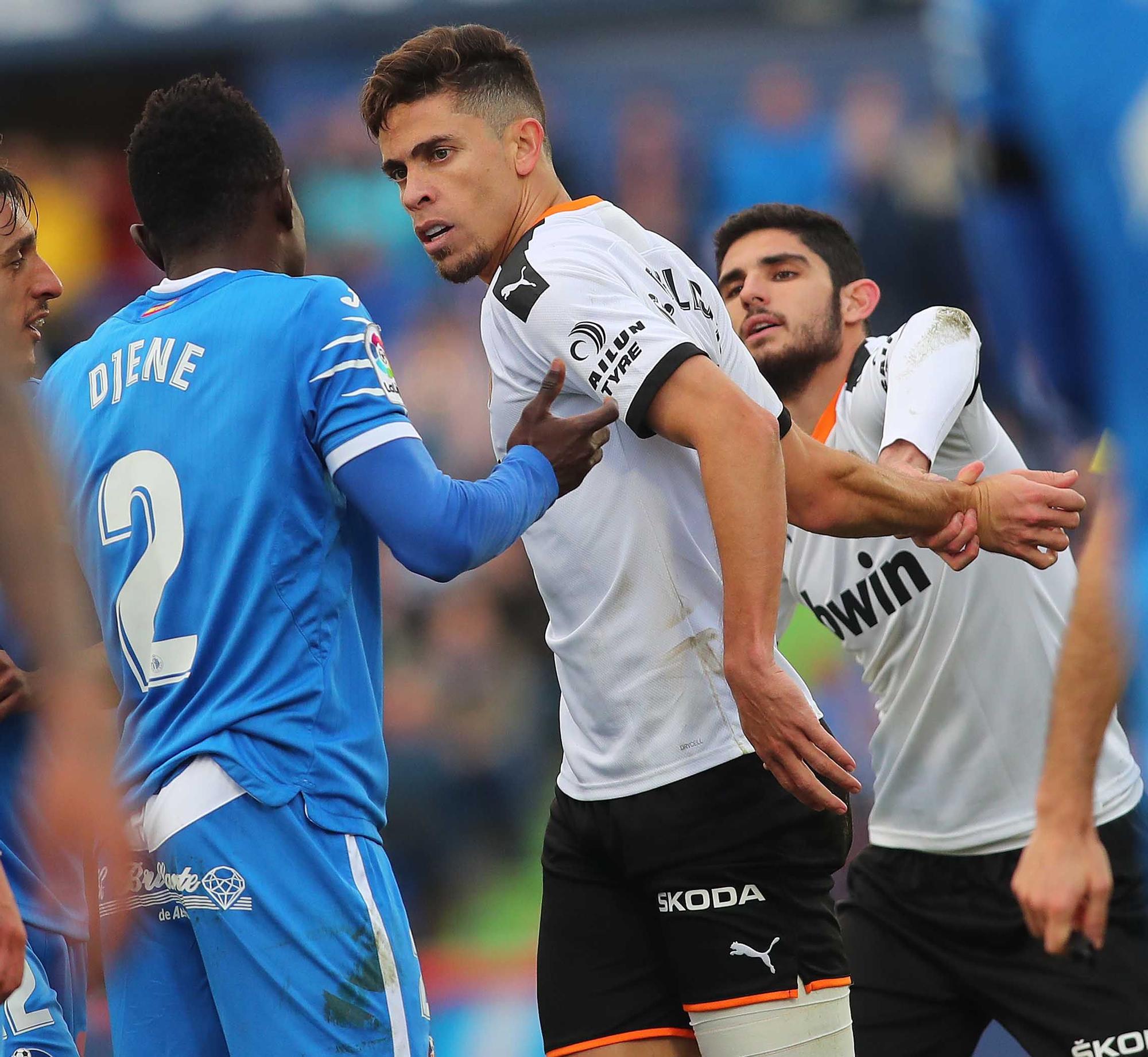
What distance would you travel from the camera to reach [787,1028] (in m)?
3.06

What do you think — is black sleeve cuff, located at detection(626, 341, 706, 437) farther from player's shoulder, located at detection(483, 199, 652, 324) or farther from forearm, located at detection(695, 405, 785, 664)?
player's shoulder, located at detection(483, 199, 652, 324)

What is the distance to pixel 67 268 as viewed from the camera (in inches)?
419

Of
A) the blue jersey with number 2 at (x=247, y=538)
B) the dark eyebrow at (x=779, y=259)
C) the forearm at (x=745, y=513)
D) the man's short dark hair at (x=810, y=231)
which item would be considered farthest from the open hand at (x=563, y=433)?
the man's short dark hair at (x=810, y=231)

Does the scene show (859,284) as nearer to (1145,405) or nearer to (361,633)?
(361,633)

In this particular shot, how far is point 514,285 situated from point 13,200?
4.26 feet

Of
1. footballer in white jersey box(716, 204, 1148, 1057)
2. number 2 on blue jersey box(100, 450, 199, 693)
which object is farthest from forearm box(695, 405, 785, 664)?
number 2 on blue jersey box(100, 450, 199, 693)

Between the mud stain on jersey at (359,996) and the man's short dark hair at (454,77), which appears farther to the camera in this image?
the man's short dark hair at (454,77)

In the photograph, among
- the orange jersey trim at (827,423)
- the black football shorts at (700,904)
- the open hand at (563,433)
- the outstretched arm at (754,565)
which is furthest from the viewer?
the orange jersey trim at (827,423)

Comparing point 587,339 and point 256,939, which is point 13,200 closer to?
point 587,339

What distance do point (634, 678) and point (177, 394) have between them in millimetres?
1102

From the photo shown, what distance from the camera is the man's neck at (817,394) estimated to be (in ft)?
15.2

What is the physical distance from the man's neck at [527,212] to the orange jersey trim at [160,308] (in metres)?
0.78

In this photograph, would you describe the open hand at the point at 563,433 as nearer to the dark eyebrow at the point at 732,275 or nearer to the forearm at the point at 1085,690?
the forearm at the point at 1085,690

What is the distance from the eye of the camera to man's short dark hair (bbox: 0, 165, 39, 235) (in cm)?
354
